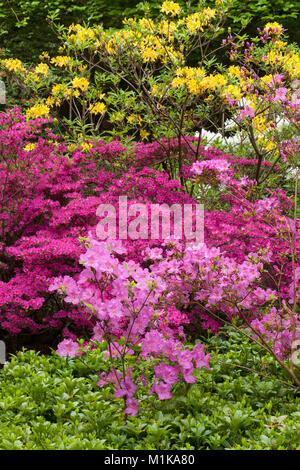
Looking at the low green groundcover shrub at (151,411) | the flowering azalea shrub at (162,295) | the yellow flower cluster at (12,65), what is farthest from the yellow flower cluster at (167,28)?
the low green groundcover shrub at (151,411)

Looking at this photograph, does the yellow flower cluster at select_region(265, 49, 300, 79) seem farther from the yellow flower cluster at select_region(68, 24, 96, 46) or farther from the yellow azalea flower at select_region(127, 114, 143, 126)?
the yellow flower cluster at select_region(68, 24, 96, 46)

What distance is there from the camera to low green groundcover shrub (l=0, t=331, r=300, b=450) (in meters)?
2.54

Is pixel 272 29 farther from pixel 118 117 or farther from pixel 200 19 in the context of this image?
pixel 118 117

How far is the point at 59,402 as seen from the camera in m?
2.94

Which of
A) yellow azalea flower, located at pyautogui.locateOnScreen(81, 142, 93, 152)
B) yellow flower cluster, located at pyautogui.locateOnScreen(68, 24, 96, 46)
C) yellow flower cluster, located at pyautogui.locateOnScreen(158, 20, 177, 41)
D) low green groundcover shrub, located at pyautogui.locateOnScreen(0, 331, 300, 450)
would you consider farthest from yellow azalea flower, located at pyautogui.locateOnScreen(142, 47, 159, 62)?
low green groundcover shrub, located at pyautogui.locateOnScreen(0, 331, 300, 450)

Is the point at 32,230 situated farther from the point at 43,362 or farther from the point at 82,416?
the point at 82,416

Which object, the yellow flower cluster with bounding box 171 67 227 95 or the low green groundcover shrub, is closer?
the low green groundcover shrub

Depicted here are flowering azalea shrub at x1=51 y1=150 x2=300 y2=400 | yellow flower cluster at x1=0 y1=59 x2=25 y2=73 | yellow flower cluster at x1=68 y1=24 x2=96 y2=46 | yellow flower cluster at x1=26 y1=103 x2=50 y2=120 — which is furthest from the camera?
yellow flower cluster at x1=0 y1=59 x2=25 y2=73

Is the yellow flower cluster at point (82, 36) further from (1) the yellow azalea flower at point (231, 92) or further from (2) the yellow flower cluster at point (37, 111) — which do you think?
(1) the yellow azalea flower at point (231, 92)

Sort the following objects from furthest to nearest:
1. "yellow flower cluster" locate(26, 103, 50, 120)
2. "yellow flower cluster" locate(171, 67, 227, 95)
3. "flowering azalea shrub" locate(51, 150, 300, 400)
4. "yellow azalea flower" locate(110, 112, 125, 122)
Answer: "yellow azalea flower" locate(110, 112, 125, 122)
"yellow flower cluster" locate(26, 103, 50, 120)
"yellow flower cluster" locate(171, 67, 227, 95)
"flowering azalea shrub" locate(51, 150, 300, 400)

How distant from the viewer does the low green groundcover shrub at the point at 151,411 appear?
2.54 meters

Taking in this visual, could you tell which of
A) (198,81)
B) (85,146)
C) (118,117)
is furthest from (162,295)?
(118,117)

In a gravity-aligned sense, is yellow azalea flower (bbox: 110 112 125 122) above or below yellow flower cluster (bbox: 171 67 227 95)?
below

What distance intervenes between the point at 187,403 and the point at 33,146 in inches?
105
